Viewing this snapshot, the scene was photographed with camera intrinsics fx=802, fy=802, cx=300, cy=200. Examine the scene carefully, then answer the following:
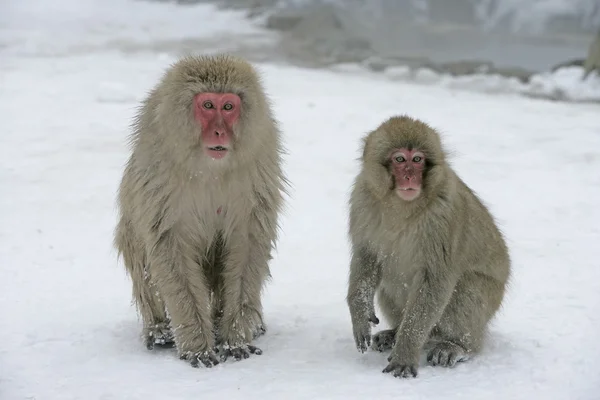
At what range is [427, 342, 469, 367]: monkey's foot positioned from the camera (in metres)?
3.30

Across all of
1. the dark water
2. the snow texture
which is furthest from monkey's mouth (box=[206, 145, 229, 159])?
the snow texture

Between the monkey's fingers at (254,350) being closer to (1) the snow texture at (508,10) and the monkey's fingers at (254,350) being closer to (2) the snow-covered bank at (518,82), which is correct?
(2) the snow-covered bank at (518,82)

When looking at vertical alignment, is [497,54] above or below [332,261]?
above

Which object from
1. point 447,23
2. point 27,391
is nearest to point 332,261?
point 27,391

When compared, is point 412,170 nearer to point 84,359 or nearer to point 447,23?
point 84,359

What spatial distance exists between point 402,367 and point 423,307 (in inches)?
9.9

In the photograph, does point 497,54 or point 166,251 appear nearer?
point 166,251

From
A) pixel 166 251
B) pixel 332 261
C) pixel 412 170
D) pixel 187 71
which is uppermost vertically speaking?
pixel 187 71

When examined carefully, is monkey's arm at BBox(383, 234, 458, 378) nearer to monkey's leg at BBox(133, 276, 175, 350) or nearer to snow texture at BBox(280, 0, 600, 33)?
monkey's leg at BBox(133, 276, 175, 350)

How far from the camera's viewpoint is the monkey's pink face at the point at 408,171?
10.4 ft

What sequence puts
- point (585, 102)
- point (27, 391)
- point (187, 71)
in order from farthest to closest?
point (585, 102) < point (187, 71) < point (27, 391)

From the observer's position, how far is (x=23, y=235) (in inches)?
200

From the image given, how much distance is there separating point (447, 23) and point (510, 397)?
15.1m

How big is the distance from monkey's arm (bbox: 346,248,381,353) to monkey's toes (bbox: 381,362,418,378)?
190 mm
